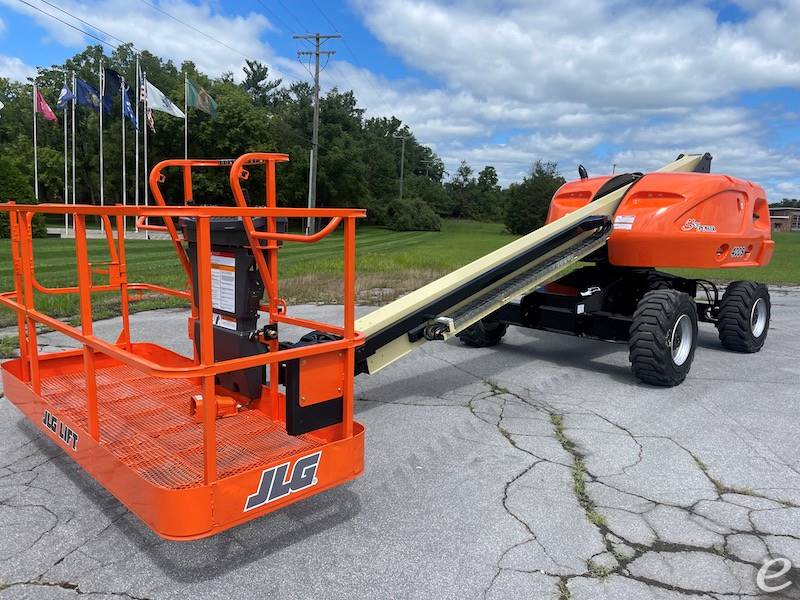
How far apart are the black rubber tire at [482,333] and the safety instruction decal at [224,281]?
4170mm

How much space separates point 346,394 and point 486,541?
3.51ft

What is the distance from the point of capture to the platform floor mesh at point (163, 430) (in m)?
3.45

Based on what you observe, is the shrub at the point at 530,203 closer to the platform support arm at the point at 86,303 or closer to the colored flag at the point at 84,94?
the colored flag at the point at 84,94

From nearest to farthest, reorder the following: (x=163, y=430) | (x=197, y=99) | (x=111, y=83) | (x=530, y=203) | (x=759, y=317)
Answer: (x=163, y=430) < (x=759, y=317) < (x=111, y=83) < (x=197, y=99) < (x=530, y=203)

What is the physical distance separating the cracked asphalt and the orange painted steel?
0.31 m

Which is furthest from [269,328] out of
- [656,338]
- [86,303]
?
[656,338]

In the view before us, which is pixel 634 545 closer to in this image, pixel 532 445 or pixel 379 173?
pixel 532 445

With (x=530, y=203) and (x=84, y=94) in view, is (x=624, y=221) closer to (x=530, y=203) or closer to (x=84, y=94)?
(x=84, y=94)

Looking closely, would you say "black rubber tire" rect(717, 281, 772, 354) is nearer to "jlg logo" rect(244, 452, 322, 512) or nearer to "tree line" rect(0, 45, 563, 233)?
"jlg logo" rect(244, 452, 322, 512)

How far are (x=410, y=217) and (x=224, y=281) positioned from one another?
208 ft

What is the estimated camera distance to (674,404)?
577 centimetres

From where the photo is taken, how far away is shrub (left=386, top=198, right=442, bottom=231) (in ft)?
218

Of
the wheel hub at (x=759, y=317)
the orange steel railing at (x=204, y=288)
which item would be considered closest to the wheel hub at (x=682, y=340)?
the wheel hub at (x=759, y=317)

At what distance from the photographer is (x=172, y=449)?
3.67 m
